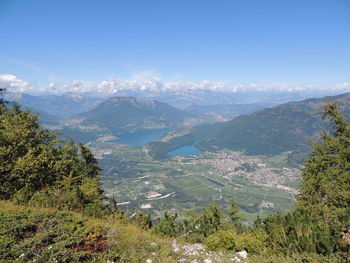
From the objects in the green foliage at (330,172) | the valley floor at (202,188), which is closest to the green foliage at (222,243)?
the green foliage at (330,172)

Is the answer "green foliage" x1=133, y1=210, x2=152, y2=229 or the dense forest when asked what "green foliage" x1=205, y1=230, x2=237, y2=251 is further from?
"green foliage" x1=133, y1=210, x2=152, y2=229

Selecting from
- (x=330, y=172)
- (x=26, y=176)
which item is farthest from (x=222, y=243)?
(x=330, y=172)

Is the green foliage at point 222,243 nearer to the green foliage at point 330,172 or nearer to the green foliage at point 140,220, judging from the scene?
the green foliage at point 140,220

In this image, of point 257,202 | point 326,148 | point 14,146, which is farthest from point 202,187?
point 14,146

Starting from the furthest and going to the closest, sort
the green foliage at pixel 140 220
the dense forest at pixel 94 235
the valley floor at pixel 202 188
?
the valley floor at pixel 202 188 → the green foliage at pixel 140 220 → the dense forest at pixel 94 235

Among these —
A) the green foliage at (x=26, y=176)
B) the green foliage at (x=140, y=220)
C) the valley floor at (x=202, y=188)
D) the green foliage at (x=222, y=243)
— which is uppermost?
the green foliage at (x=26, y=176)

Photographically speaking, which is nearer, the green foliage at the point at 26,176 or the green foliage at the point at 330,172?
the green foliage at the point at 26,176

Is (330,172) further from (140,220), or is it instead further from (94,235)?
(94,235)

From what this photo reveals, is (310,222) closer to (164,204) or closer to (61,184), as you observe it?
(61,184)

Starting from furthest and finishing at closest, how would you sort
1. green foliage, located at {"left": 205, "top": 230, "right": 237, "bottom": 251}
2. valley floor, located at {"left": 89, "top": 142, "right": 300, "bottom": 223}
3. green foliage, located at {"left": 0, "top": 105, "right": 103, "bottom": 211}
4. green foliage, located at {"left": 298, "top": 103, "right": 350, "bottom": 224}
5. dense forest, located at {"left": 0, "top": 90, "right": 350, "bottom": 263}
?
valley floor, located at {"left": 89, "top": 142, "right": 300, "bottom": 223}, green foliage, located at {"left": 298, "top": 103, "right": 350, "bottom": 224}, green foliage, located at {"left": 0, "top": 105, "right": 103, "bottom": 211}, green foliage, located at {"left": 205, "top": 230, "right": 237, "bottom": 251}, dense forest, located at {"left": 0, "top": 90, "right": 350, "bottom": 263}

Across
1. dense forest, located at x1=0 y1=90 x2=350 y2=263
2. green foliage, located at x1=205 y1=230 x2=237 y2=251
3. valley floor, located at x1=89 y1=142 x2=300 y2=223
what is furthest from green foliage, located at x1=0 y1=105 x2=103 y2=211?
valley floor, located at x1=89 y1=142 x2=300 y2=223

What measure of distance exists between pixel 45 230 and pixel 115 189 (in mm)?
153062

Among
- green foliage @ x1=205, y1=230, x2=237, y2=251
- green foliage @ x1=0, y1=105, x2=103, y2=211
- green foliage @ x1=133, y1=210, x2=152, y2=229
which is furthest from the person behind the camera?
green foliage @ x1=133, y1=210, x2=152, y2=229

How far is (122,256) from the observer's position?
6.59 m
